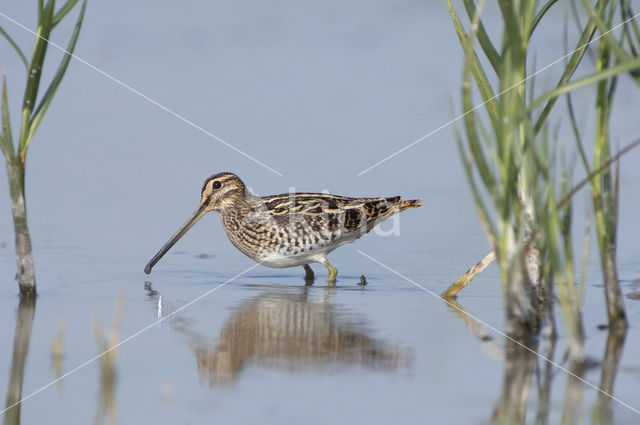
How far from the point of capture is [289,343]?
5.31 metres

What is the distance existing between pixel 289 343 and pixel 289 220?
125 inches

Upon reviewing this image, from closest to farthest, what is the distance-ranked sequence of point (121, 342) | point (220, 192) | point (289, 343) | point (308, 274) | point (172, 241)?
point (121, 342)
point (289, 343)
point (172, 241)
point (308, 274)
point (220, 192)

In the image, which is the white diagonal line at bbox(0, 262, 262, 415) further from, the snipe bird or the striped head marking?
the striped head marking

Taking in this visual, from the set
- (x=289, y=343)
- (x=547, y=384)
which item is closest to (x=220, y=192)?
(x=289, y=343)

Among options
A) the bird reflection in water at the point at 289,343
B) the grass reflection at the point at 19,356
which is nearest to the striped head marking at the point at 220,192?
the bird reflection in water at the point at 289,343

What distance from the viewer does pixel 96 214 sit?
9.34 meters

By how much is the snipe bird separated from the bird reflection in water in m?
1.53

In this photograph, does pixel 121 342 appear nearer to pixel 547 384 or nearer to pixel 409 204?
pixel 547 384

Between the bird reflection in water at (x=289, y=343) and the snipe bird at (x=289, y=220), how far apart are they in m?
1.53

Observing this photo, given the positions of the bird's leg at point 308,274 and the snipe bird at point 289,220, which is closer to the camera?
the bird's leg at point 308,274

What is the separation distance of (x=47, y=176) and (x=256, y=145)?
230 centimetres

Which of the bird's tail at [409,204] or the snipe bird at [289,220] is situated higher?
the bird's tail at [409,204]

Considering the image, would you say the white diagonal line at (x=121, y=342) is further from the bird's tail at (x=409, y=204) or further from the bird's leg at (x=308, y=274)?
the bird's tail at (x=409, y=204)

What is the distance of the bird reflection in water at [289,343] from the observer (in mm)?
4812
